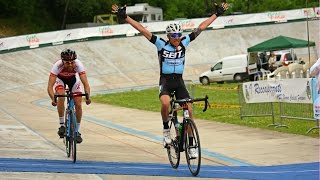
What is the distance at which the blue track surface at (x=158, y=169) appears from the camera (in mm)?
8648

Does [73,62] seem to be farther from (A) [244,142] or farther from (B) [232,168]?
(A) [244,142]

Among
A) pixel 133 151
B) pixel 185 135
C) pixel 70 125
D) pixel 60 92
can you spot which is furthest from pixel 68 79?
pixel 185 135

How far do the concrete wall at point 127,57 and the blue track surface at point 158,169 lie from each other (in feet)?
85.9

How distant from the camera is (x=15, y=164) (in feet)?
30.7

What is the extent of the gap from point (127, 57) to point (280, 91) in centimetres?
3366

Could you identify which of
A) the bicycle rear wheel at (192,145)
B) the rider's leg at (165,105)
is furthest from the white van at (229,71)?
the bicycle rear wheel at (192,145)

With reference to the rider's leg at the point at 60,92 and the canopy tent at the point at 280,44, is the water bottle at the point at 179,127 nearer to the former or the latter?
the rider's leg at the point at 60,92

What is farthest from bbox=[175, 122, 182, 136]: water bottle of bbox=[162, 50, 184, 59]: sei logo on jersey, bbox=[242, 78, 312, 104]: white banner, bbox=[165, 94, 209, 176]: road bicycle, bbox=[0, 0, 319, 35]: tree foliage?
bbox=[0, 0, 319, 35]: tree foliage

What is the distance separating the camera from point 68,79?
1064cm

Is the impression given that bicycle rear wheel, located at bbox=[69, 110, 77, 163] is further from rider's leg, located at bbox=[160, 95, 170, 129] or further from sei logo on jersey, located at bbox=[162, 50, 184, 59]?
sei logo on jersey, located at bbox=[162, 50, 184, 59]

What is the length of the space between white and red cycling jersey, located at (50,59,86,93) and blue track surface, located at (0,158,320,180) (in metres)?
1.47

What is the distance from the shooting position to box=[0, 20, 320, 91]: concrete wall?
131ft

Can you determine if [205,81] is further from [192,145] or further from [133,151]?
[192,145]

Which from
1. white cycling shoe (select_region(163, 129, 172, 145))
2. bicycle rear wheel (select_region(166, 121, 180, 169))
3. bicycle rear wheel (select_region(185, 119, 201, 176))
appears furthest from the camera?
white cycling shoe (select_region(163, 129, 172, 145))
